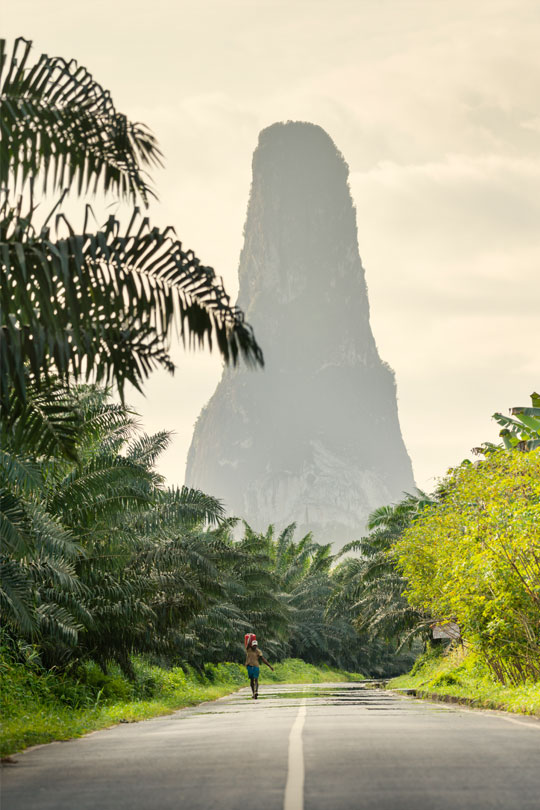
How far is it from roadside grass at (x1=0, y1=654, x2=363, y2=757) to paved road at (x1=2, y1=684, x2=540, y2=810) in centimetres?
68

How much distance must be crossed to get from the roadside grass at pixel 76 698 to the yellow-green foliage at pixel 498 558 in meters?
7.35

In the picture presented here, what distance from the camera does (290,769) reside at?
931 centimetres

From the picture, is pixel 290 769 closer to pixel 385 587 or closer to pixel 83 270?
pixel 83 270

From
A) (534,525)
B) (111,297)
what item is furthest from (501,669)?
(111,297)

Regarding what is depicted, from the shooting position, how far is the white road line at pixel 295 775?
23.9 ft

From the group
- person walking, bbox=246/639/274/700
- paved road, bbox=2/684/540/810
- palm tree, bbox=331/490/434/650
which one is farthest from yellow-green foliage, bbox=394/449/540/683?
palm tree, bbox=331/490/434/650

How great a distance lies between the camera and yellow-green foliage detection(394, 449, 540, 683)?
69.8 feet

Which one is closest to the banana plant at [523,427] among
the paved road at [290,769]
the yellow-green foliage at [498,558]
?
the yellow-green foliage at [498,558]

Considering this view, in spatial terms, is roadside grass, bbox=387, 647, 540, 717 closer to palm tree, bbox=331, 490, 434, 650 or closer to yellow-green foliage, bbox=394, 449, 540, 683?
yellow-green foliage, bbox=394, 449, 540, 683

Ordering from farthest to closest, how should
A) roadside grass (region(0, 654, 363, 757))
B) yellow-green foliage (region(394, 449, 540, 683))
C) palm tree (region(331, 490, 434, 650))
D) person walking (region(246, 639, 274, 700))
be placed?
palm tree (region(331, 490, 434, 650)) → person walking (region(246, 639, 274, 700)) → yellow-green foliage (region(394, 449, 540, 683)) → roadside grass (region(0, 654, 363, 757))

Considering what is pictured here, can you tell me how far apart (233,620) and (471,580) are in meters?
24.7

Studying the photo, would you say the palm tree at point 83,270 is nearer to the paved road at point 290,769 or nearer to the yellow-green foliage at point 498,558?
the paved road at point 290,769

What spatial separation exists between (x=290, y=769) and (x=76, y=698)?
12.7 m

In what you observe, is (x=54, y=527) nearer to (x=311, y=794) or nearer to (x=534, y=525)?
(x=534, y=525)
